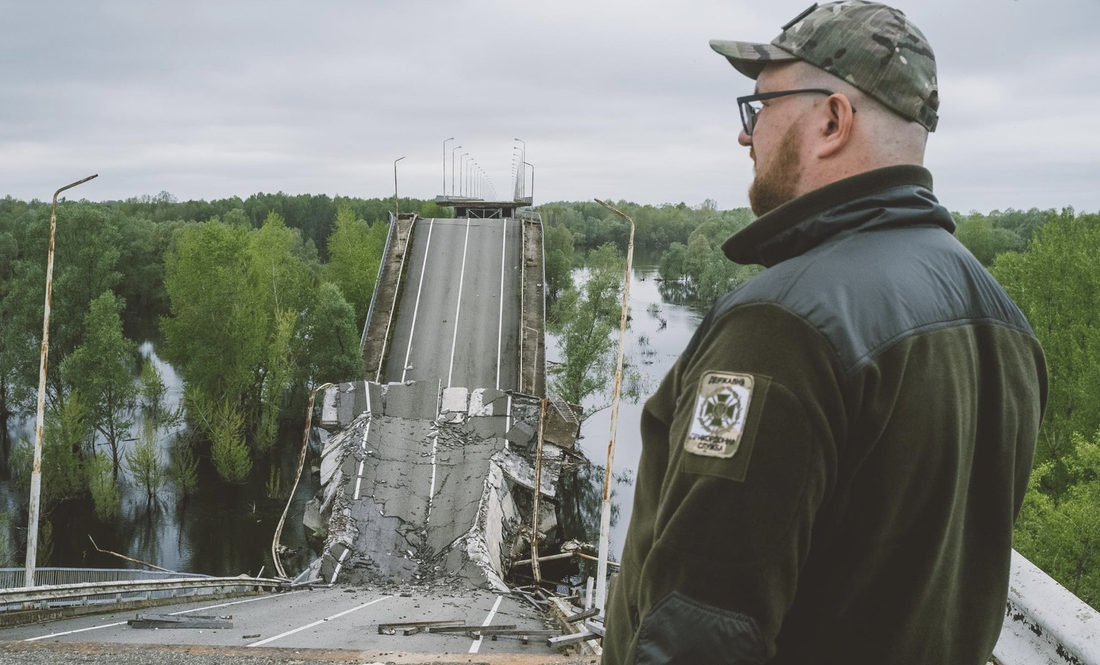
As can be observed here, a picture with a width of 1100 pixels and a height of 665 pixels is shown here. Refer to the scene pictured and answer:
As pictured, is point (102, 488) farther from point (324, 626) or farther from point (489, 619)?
point (489, 619)

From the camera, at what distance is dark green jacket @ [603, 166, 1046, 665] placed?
1438 millimetres

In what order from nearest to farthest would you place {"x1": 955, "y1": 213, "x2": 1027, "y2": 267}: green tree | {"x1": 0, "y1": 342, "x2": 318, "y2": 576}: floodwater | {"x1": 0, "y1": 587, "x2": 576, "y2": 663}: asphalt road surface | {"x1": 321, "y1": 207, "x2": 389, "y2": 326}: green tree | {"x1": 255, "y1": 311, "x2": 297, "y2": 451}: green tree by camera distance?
1. {"x1": 0, "y1": 587, "x2": 576, "y2": 663}: asphalt road surface
2. {"x1": 0, "y1": 342, "x2": 318, "y2": 576}: floodwater
3. {"x1": 255, "y1": 311, "x2": 297, "y2": 451}: green tree
4. {"x1": 321, "y1": 207, "x2": 389, "y2": 326}: green tree
5. {"x1": 955, "y1": 213, "x2": 1027, "y2": 267}: green tree

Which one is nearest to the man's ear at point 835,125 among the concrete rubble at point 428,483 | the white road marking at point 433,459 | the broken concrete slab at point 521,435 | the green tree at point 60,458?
the concrete rubble at point 428,483

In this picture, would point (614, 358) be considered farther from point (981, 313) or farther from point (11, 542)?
point (981, 313)

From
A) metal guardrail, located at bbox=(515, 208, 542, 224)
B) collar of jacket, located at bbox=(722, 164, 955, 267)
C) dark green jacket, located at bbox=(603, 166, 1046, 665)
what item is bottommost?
dark green jacket, located at bbox=(603, 166, 1046, 665)

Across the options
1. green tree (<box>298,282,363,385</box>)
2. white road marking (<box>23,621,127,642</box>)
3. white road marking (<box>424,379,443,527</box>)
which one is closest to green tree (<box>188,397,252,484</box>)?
green tree (<box>298,282,363,385</box>)

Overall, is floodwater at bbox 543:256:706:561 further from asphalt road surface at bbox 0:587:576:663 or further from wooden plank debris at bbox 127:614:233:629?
wooden plank debris at bbox 127:614:233:629

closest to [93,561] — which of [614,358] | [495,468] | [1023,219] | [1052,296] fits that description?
[495,468]

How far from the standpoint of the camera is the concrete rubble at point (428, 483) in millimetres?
17859

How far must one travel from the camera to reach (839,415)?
1442 millimetres

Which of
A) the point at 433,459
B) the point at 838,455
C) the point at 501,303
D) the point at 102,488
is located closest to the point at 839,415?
the point at 838,455

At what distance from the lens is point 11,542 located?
22453 mm

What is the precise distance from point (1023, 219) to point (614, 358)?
174 ft

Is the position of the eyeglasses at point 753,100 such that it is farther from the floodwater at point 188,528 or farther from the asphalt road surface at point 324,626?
the floodwater at point 188,528
